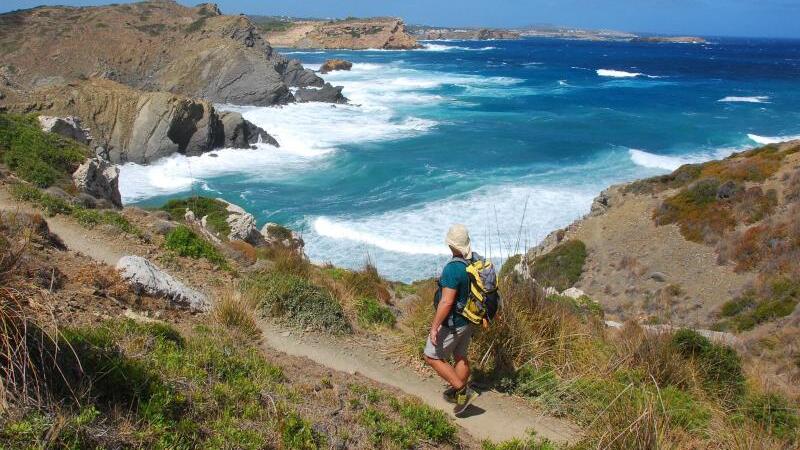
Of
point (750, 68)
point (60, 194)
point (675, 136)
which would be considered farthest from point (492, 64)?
point (60, 194)

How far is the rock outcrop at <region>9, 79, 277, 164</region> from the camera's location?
32.9 meters

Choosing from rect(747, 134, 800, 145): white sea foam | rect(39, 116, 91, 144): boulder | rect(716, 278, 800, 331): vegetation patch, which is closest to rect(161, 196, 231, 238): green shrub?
rect(39, 116, 91, 144): boulder

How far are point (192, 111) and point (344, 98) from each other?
85.9ft

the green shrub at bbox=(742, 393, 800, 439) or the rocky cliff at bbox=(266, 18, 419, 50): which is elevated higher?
the rocky cliff at bbox=(266, 18, 419, 50)

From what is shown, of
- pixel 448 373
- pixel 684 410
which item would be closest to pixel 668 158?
pixel 684 410

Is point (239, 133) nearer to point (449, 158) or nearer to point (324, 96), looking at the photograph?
point (449, 158)

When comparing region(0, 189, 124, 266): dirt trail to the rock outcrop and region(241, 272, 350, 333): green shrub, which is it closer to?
region(241, 272, 350, 333): green shrub

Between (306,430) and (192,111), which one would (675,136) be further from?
(306,430)

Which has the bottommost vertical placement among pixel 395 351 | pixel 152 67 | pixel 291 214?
pixel 291 214

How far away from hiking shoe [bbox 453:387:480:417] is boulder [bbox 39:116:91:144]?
19.4 metres

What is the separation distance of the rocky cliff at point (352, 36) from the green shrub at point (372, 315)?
490 feet

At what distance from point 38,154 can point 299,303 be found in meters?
11.3

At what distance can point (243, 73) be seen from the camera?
189ft

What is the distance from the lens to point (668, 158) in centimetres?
3897
